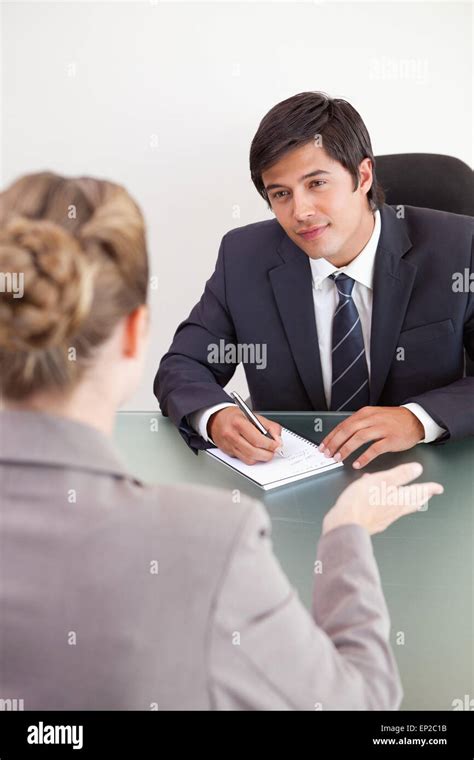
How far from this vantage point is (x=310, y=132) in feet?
6.50

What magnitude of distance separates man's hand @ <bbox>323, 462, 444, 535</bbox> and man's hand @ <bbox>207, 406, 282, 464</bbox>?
302 mm

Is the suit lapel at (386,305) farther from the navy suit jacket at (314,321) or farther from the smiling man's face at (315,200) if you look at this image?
the smiling man's face at (315,200)

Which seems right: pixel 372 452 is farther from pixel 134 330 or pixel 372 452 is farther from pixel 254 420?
pixel 134 330

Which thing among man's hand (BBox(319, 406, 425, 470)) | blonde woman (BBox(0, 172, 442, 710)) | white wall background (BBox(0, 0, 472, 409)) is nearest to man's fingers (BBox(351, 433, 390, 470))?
man's hand (BBox(319, 406, 425, 470))

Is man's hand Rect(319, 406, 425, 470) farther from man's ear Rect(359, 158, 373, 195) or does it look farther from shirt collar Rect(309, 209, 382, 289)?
man's ear Rect(359, 158, 373, 195)

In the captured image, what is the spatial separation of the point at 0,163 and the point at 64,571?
2593 mm

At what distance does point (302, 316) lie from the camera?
211cm

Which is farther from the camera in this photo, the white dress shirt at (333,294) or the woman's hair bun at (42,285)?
the white dress shirt at (333,294)

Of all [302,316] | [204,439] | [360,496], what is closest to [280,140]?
[302,316]

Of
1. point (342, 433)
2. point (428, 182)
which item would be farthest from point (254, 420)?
point (428, 182)

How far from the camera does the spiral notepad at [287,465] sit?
1560 mm

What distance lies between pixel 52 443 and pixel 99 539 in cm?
12

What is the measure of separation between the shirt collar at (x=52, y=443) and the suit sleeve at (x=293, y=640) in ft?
0.58

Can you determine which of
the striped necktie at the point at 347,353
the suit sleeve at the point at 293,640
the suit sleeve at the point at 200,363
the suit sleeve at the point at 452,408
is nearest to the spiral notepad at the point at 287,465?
the suit sleeve at the point at 200,363
